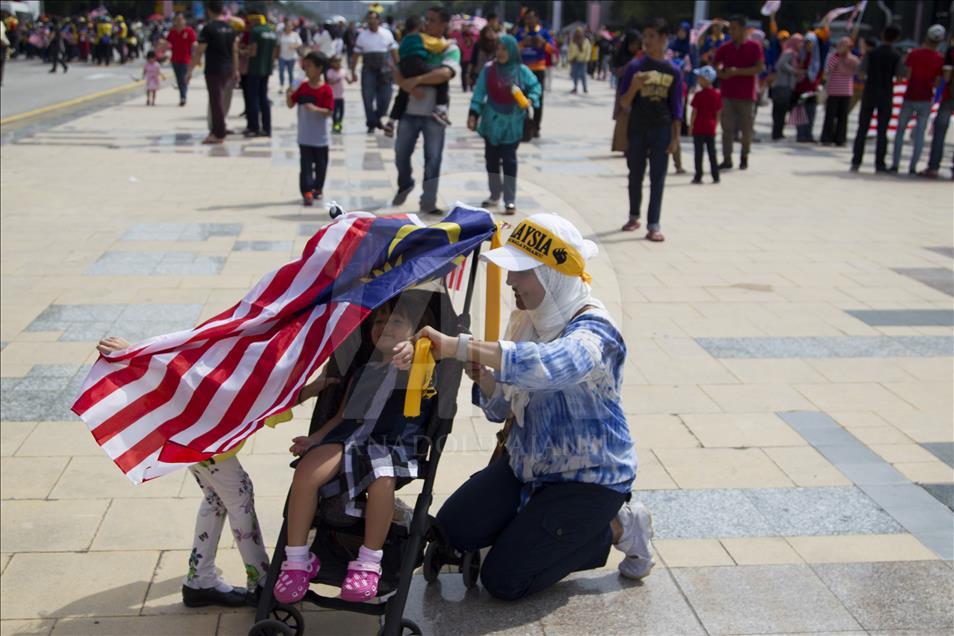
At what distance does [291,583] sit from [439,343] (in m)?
0.88

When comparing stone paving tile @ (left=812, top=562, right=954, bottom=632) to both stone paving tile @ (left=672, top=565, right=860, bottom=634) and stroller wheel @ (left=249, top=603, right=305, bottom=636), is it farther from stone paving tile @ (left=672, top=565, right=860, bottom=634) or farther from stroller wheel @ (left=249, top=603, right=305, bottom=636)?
stroller wheel @ (left=249, top=603, right=305, bottom=636)

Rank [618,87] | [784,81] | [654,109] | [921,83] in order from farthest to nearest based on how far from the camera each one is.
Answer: [784,81] → [921,83] → [618,87] → [654,109]

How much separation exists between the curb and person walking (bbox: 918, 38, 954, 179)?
14878mm

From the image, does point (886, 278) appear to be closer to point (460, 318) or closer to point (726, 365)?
point (726, 365)

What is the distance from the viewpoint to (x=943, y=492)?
15.0 feet

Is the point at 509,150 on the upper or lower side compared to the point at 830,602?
upper

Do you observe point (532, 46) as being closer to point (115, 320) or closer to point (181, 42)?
point (181, 42)

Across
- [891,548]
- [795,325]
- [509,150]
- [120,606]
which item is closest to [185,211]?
[509,150]

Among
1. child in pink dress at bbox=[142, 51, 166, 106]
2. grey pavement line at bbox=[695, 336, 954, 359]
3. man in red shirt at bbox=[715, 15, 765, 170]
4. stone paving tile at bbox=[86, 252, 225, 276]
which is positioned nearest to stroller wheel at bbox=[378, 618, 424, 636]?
grey pavement line at bbox=[695, 336, 954, 359]

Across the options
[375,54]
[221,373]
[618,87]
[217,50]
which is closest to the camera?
[221,373]

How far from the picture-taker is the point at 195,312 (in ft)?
22.6

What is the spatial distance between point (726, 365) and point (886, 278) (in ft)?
9.63

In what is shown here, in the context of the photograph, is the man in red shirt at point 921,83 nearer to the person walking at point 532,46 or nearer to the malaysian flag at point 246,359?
the person walking at point 532,46

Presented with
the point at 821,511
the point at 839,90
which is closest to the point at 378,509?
the point at 821,511
